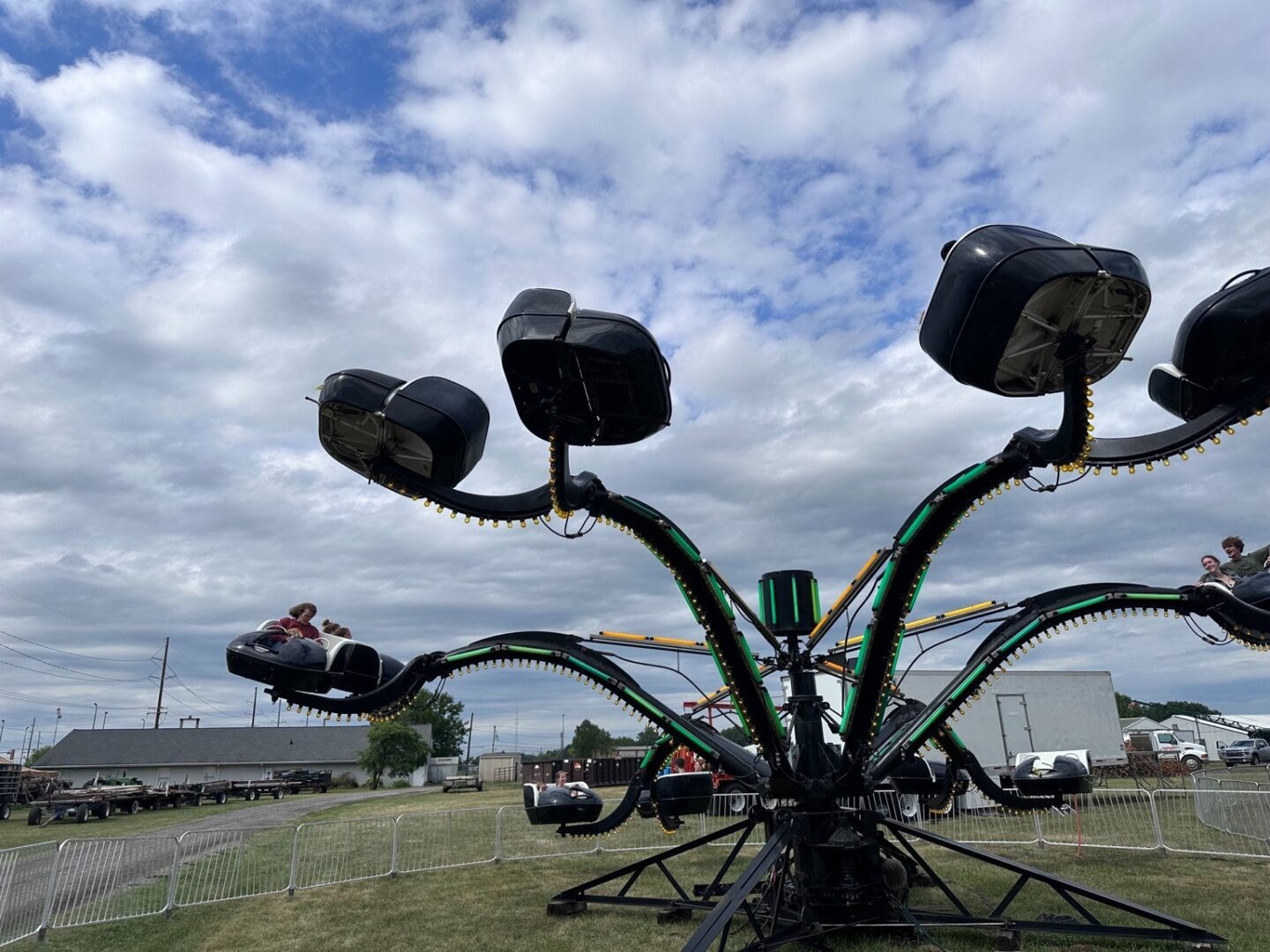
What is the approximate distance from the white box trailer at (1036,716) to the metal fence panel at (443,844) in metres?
12.6

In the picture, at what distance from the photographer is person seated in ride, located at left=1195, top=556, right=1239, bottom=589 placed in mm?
7375

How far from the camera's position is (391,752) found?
2427 inches

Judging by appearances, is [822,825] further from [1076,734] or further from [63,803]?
[63,803]

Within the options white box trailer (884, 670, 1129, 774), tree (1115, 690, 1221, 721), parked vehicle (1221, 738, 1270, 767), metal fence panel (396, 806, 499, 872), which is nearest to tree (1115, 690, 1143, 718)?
tree (1115, 690, 1221, 721)

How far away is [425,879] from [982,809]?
1434cm

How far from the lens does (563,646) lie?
842 cm

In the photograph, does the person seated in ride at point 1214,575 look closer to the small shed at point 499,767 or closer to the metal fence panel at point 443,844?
the metal fence panel at point 443,844

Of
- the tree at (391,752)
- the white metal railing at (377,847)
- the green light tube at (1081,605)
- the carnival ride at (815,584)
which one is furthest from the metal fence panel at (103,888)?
the tree at (391,752)

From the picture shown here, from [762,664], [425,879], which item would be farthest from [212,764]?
[762,664]

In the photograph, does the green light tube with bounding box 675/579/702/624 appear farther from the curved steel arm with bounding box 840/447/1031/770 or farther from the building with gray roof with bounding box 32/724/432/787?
the building with gray roof with bounding box 32/724/432/787

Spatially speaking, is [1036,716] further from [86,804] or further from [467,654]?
[86,804]

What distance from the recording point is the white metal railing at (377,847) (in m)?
11.0

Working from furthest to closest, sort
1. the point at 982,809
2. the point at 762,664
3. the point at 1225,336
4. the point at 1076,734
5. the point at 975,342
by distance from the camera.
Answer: the point at 1076,734
the point at 982,809
the point at 762,664
the point at 1225,336
the point at 975,342

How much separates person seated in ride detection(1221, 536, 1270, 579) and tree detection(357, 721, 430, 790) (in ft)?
193
